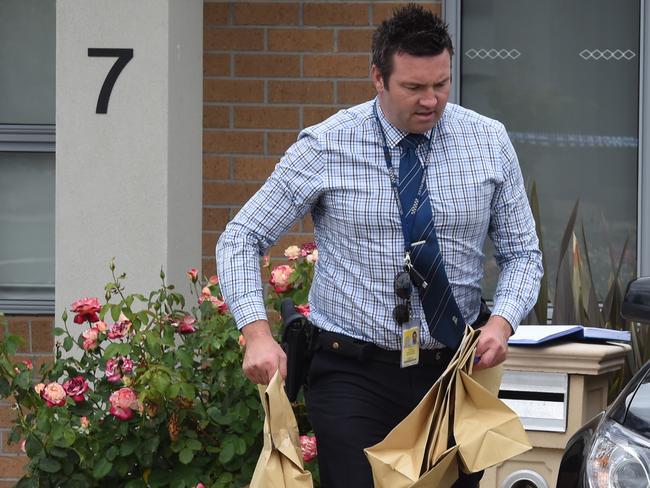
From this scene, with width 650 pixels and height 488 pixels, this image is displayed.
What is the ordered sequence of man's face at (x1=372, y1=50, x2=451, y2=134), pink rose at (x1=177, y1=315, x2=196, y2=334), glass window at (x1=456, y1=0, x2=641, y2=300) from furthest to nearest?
1. glass window at (x1=456, y1=0, x2=641, y2=300)
2. pink rose at (x1=177, y1=315, x2=196, y2=334)
3. man's face at (x1=372, y1=50, x2=451, y2=134)

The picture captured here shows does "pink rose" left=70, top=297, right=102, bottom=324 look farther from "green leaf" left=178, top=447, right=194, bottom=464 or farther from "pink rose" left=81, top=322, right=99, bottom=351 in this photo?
"green leaf" left=178, top=447, right=194, bottom=464

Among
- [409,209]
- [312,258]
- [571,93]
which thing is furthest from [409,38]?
[571,93]

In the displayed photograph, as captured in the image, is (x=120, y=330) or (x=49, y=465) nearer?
(x=49, y=465)

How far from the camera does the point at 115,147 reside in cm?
550

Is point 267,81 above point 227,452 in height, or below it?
above

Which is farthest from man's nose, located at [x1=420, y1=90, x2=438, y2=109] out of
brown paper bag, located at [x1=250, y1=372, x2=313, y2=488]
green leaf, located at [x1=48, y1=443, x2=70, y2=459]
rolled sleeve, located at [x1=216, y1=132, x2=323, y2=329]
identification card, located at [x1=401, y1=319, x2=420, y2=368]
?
green leaf, located at [x1=48, y1=443, x2=70, y2=459]

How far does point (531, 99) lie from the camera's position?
6699mm

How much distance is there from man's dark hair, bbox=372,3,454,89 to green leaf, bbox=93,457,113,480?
6.15 ft

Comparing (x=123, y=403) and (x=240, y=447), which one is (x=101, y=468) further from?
(x=240, y=447)

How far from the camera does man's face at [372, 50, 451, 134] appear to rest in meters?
3.55

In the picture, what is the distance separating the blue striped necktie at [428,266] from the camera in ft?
11.8

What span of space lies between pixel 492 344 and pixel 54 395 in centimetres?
174

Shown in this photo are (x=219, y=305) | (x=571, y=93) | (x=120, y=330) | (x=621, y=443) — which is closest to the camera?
(x=621, y=443)

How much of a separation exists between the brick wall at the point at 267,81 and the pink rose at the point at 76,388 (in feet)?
6.14
